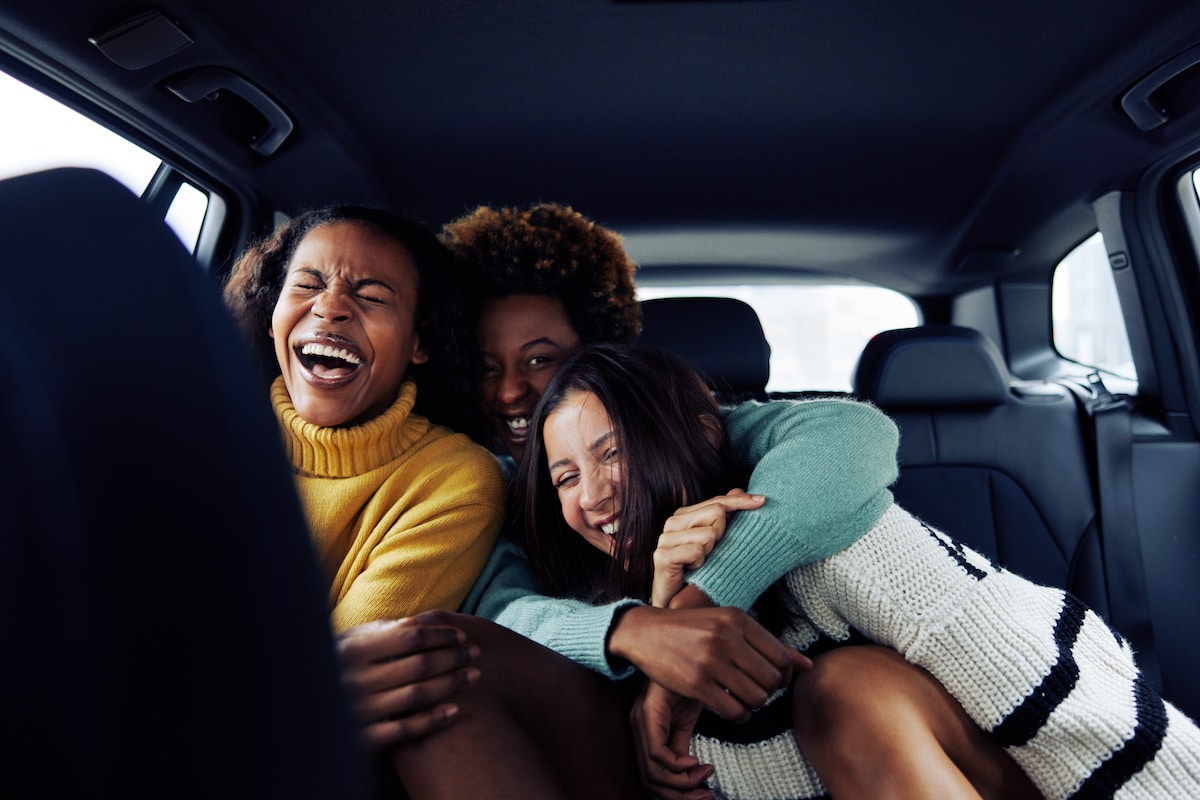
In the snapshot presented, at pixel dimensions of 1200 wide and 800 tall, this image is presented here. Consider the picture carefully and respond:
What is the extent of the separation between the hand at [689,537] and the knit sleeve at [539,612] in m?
0.06

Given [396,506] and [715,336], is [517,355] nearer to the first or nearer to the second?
[396,506]

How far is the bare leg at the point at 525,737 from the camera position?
902 millimetres

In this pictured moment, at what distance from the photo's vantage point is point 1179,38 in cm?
169

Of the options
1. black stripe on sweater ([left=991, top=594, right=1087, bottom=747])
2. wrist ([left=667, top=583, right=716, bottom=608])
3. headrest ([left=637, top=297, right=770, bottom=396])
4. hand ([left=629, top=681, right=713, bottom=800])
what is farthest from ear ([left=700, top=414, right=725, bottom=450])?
headrest ([left=637, top=297, right=770, bottom=396])

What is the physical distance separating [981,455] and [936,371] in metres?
0.21

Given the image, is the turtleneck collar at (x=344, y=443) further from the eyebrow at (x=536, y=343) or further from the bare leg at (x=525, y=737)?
the bare leg at (x=525, y=737)

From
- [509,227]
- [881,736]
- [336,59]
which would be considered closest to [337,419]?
[509,227]

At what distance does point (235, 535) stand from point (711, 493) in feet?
3.20

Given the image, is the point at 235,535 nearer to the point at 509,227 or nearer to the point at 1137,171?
the point at 509,227

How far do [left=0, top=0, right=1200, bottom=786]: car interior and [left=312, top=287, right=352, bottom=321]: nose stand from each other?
0.47 meters

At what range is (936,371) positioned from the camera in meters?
2.07

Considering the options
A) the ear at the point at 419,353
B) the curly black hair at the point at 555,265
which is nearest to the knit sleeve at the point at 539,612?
the ear at the point at 419,353

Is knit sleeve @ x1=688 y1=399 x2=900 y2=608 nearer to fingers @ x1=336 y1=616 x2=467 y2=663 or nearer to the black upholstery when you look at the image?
fingers @ x1=336 y1=616 x2=467 y2=663

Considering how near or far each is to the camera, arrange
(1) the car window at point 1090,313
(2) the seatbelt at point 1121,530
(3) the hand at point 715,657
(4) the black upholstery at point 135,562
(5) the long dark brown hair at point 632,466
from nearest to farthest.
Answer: (4) the black upholstery at point 135,562 < (3) the hand at point 715,657 < (5) the long dark brown hair at point 632,466 < (2) the seatbelt at point 1121,530 < (1) the car window at point 1090,313
